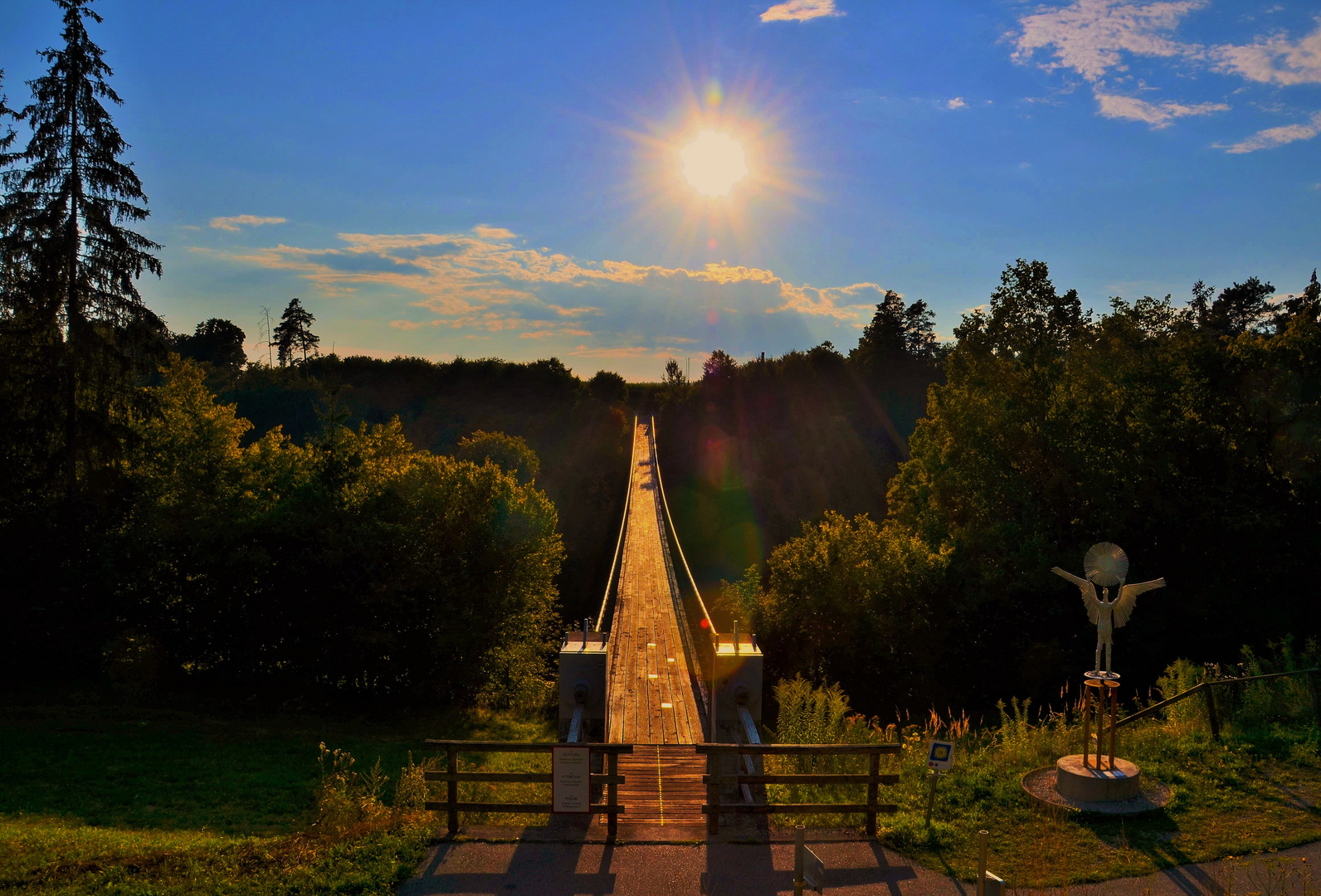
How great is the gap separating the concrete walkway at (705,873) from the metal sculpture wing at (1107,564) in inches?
99.0

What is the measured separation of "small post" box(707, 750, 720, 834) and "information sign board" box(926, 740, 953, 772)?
6.42ft

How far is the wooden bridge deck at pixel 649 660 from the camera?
13367 millimetres

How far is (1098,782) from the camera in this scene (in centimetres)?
763

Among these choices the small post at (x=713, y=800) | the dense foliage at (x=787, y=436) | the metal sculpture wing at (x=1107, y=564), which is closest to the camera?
the small post at (x=713, y=800)

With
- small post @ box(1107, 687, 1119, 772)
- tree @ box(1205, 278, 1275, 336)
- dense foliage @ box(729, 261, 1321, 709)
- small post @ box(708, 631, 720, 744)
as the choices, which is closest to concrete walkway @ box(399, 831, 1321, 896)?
small post @ box(1107, 687, 1119, 772)

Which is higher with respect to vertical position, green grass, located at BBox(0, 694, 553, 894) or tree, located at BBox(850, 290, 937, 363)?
tree, located at BBox(850, 290, 937, 363)

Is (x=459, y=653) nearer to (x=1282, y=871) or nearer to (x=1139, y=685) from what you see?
(x=1282, y=871)

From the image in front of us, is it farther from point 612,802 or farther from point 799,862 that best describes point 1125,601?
point 612,802

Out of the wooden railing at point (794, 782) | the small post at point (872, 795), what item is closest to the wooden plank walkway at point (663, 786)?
the wooden railing at point (794, 782)

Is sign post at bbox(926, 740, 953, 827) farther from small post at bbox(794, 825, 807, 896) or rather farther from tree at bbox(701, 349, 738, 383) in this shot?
tree at bbox(701, 349, 738, 383)

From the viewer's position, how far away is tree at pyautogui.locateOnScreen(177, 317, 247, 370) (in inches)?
3292

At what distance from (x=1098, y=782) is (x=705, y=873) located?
399 centimetres

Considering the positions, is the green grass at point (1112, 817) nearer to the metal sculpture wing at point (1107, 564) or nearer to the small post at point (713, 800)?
the small post at point (713, 800)

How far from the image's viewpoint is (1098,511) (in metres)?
20.0
